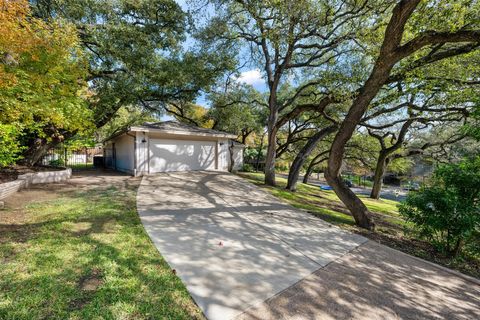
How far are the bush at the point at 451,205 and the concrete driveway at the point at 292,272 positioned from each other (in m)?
0.83

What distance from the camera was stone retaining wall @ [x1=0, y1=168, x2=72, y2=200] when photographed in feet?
19.1

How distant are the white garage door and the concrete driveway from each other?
6.78 metres

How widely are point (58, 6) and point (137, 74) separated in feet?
12.3

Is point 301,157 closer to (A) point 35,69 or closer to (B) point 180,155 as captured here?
(B) point 180,155

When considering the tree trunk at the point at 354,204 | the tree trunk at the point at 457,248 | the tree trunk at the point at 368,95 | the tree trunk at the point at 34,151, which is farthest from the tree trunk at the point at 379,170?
the tree trunk at the point at 34,151

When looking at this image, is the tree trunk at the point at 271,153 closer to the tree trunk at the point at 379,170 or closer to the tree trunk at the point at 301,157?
the tree trunk at the point at 301,157

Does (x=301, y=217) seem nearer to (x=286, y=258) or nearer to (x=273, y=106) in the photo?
(x=286, y=258)

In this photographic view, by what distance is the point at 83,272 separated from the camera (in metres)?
2.67

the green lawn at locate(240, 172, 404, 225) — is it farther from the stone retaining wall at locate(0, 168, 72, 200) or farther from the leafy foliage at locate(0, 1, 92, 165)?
the stone retaining wall at locate(0, 168, 72, 200)

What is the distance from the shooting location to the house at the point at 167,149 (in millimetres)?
11156

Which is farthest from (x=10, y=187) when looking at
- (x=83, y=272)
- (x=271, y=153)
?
(x=271, y=153)

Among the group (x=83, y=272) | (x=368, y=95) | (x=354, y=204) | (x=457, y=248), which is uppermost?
(x=368, y=95)

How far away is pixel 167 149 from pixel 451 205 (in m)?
11.9

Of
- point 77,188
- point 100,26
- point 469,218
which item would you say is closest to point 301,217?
point 469,218
